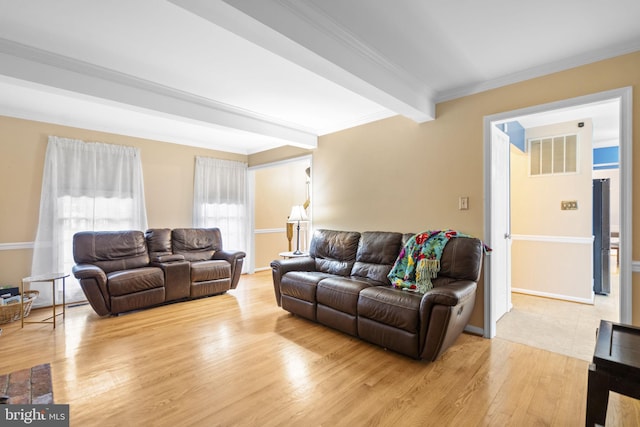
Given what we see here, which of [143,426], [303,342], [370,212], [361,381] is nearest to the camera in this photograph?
[143,426]

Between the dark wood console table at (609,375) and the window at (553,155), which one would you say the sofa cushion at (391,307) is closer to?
the dark wood console table at (609,375)

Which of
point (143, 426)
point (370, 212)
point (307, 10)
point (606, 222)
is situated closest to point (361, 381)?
point (143, 426)

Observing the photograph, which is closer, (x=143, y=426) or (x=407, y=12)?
(x=143, y=426)

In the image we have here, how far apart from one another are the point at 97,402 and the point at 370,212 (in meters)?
3.20

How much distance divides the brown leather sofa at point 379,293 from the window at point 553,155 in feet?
8.46

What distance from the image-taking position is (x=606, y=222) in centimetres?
447

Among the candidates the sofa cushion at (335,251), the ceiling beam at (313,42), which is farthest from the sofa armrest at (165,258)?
the ceiling beam at (313,42)

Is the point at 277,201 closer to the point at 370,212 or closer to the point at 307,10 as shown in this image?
the point at 370,212

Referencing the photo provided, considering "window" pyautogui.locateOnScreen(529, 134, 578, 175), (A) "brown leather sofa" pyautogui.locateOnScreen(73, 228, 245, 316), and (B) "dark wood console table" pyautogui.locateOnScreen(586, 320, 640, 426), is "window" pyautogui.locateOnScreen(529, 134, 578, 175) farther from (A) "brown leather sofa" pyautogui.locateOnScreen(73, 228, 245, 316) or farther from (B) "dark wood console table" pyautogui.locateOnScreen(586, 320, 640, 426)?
(A) "brown leather sofa" pyautogui.locateOnScreen(73, 228, 245, 316)

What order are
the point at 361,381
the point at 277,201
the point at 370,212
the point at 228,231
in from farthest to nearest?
the point at 277,201 < the point at 228,231 < the point at 370,212 < the point at 361,381

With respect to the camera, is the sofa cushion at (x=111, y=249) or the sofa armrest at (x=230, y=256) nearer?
the sofa cushion at (x=111, y=249)

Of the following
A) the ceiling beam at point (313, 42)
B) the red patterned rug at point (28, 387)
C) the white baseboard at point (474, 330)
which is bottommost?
the white baseboard at point (474, 330)

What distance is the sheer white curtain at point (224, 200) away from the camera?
5.48 m

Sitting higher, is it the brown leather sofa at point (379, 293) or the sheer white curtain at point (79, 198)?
the sheer white curtain at point (79, 198)
